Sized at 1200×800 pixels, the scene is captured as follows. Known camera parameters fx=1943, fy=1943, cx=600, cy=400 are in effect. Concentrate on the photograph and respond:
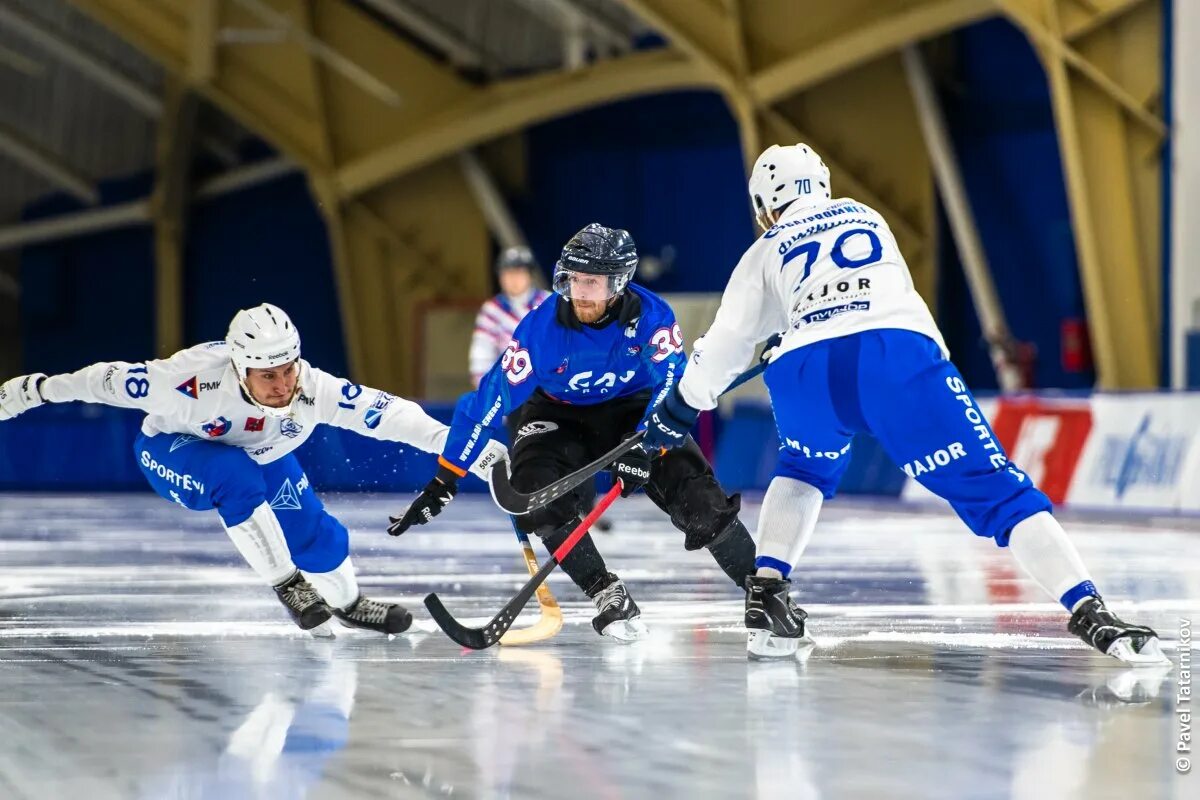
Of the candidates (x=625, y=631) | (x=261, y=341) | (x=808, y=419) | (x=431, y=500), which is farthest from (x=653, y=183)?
(x=808, y=419)

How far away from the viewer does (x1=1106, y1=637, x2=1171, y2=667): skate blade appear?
5305 millimetres

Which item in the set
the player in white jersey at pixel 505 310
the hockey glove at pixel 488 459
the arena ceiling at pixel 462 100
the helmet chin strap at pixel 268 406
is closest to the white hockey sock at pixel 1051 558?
the hockey glove at pixel 488 459

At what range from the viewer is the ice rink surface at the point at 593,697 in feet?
12.4

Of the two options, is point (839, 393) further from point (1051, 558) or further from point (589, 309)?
point (589, 309)

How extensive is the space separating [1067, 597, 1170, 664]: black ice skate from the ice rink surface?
0.07m

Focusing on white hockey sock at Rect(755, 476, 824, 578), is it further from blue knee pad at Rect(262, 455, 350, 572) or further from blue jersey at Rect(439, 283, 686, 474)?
blue knee pad at Rect(262, 455, 350, 572)

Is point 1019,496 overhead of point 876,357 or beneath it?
beneath

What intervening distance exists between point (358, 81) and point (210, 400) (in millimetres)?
18068

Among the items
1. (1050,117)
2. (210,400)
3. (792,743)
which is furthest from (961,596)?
(1050,117)

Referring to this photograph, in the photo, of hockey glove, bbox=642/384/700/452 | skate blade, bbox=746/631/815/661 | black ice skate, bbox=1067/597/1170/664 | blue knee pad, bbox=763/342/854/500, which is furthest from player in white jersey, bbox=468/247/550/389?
black ice skate, bbox=1067/597/1170/664

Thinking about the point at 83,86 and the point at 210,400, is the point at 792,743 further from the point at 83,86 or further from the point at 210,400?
the point at 83,86

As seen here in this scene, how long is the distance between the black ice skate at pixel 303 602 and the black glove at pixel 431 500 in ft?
1.30

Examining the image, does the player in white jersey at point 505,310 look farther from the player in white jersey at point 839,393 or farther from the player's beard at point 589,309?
the player in white jersey at point 839,393

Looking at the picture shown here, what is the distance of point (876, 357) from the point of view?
566 centimetres
